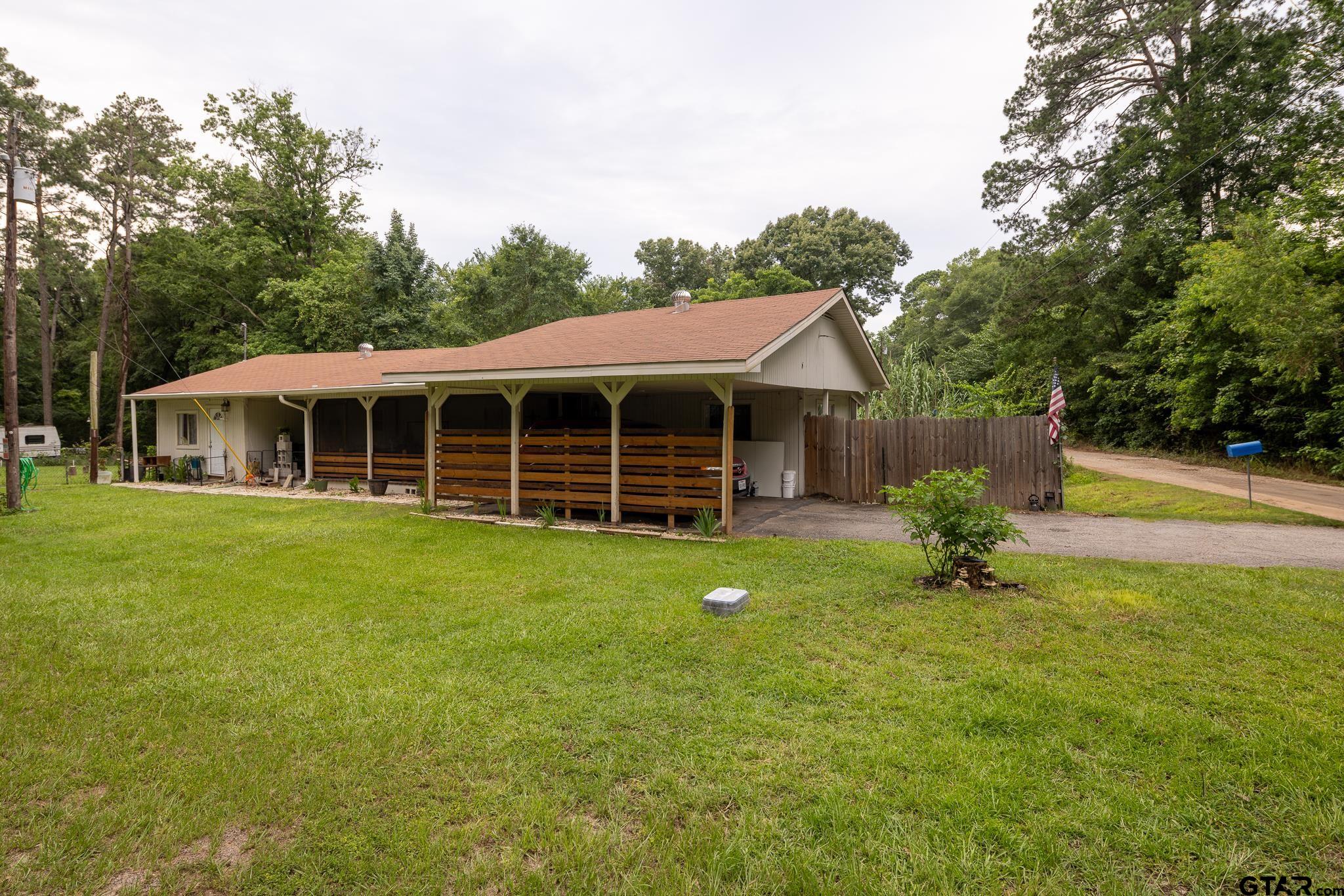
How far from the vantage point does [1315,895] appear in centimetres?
206

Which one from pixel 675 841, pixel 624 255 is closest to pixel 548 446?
pixel 675 841

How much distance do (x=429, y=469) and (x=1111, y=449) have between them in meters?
20.4

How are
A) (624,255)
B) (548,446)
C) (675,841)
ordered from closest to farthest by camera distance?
(675,841) < (548,446) < (624,255)

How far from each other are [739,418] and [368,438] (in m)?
8.39

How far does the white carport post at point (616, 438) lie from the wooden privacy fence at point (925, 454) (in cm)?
463

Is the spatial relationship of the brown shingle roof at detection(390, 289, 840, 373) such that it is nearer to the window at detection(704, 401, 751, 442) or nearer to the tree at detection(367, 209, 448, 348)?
the window at detection(704, 401, 751, 442)

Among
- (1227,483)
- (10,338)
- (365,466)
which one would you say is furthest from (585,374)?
(1227,483)

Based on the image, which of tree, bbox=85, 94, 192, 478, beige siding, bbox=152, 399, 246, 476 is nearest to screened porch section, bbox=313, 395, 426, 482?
beige siding, bbox=152, 399, 246, 476

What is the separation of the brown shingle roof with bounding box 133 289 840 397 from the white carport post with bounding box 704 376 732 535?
0.49 m

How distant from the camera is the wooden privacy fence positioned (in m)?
10.5

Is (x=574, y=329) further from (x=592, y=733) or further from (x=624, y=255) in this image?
(x=624, y=255)

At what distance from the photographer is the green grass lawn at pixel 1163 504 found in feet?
29.9

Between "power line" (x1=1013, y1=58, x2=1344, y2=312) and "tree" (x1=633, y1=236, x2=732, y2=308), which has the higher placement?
"tree" (x1=633, y1=236, x2=732, y2=308)

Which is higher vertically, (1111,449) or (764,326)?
(764,326)
